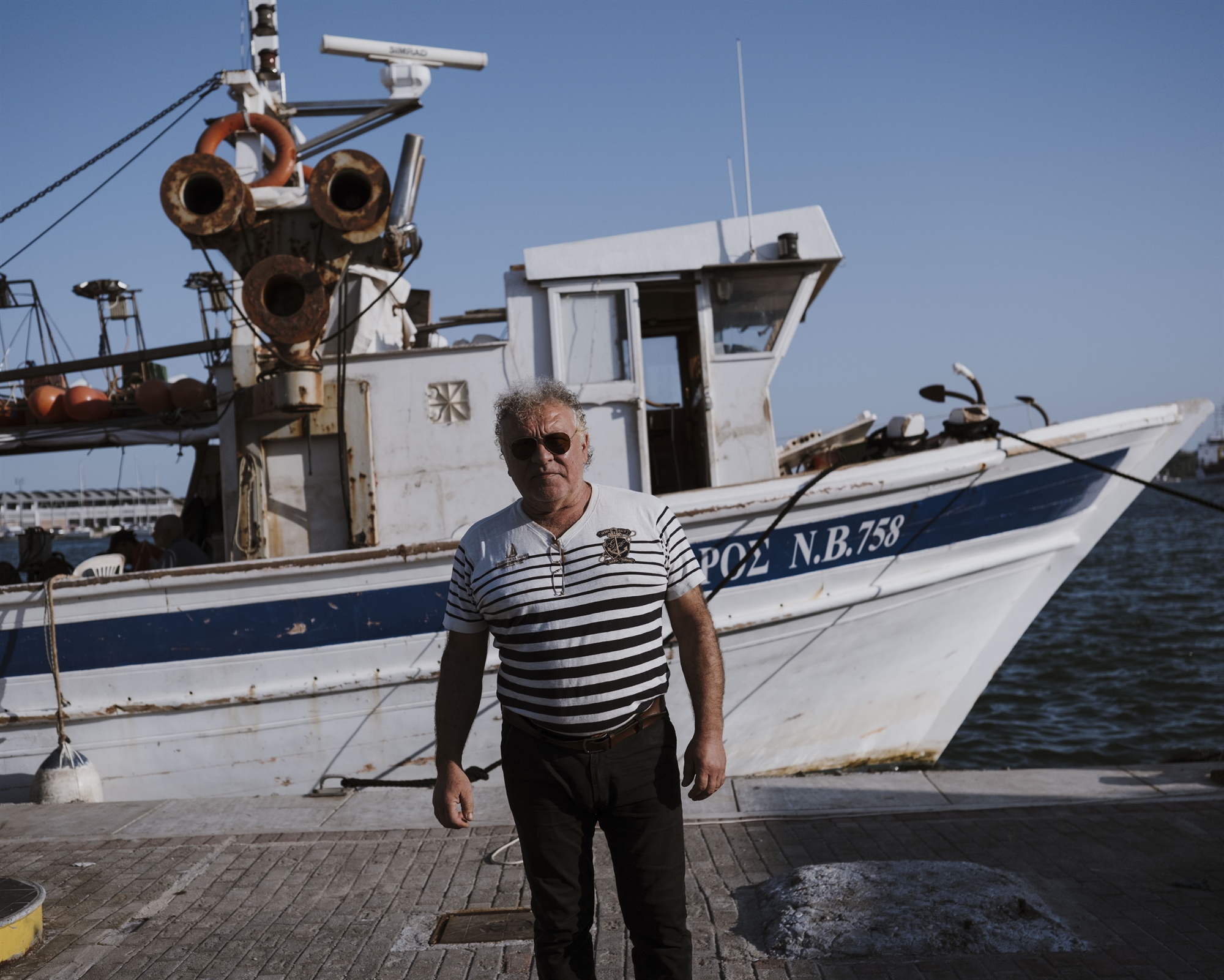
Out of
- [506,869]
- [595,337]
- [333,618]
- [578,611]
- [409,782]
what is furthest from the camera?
[595,337]

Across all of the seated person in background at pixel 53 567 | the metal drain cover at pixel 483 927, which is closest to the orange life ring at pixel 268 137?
the seated person in background at pixel 53 567

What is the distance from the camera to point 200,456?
840cm

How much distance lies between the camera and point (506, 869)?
14.8 ft

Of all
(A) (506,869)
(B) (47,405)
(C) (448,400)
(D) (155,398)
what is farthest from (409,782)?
(B) (47,405)

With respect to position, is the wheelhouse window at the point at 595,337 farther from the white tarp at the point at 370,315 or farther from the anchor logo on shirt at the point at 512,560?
the anchor logo on shirt at the point at 512,560

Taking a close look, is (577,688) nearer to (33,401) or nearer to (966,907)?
(966,907)

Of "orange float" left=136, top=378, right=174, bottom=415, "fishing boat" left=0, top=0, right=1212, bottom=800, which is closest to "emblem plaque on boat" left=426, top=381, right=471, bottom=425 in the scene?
"fishing boat" left=0, top=0, right=1212, bottom=800

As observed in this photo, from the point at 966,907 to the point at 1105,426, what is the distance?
441 centimetres

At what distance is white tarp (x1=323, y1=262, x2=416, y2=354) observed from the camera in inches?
288

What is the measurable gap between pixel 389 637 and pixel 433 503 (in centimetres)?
103

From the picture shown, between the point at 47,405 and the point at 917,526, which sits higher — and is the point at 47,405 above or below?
above

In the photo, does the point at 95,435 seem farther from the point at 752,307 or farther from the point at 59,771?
the point at 752,307

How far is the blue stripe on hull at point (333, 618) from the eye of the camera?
616 cm

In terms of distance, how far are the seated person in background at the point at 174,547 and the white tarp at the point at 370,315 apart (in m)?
1.59
